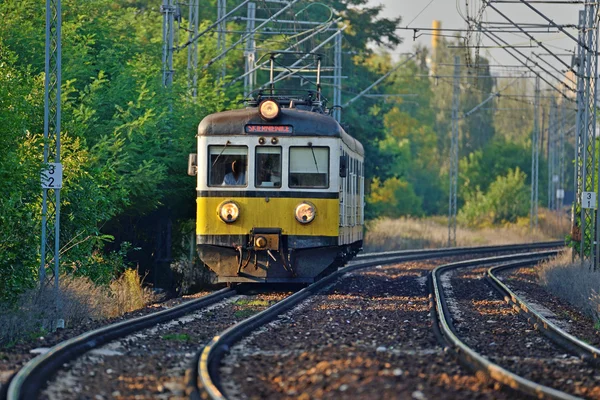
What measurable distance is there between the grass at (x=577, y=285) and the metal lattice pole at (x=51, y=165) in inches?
287

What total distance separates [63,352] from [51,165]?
17.9 feet

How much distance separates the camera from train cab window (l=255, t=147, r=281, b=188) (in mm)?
18266

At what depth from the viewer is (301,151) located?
18312 mm

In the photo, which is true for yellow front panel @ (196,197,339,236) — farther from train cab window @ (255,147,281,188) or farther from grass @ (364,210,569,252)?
grass @ (364,210,569,252)

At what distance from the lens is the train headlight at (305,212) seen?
18.1 metres

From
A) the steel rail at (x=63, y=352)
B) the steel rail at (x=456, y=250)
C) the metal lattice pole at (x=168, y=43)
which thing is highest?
the metal lattice pole at (x=168, y=43)

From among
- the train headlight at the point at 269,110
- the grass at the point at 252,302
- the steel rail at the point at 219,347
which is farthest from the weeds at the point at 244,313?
the train headlight at the point at 269,110

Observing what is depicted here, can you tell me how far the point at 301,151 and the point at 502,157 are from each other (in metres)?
54.0

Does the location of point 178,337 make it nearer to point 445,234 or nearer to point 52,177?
point 52,177

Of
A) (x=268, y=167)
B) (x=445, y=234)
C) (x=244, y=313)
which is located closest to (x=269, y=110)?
(x=268, y=167)

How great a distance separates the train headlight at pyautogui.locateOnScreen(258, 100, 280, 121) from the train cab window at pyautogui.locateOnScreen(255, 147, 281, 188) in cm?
52

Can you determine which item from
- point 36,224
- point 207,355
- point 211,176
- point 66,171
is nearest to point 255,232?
point 211,176

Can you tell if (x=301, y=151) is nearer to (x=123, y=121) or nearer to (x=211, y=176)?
(x=211, y=176)

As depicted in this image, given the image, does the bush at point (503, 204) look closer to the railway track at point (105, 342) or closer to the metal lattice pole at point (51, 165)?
the railway track at point (105, 342)
